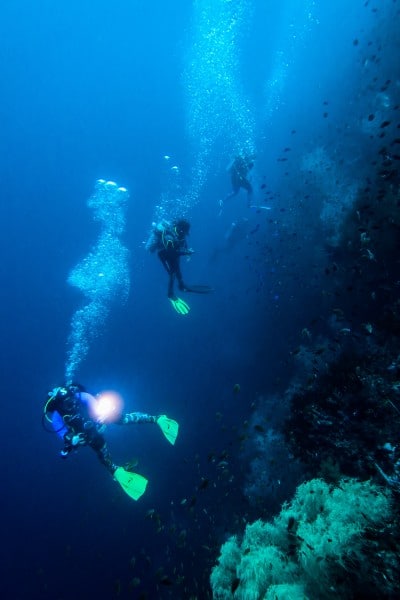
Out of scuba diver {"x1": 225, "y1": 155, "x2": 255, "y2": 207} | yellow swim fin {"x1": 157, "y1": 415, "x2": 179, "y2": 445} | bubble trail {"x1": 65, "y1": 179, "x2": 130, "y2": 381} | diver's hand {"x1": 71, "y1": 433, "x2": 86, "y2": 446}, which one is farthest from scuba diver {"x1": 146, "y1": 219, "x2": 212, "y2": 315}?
bubble trail {"x1": 65, "y1": 179, "x2": 130, "y2": 381}

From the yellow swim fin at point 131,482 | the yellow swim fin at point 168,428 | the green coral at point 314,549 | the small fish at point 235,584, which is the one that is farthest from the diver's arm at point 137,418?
the small fish at point 235,584

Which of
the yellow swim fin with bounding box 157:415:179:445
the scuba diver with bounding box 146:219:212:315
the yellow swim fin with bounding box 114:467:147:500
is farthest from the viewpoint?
the scuba diver with bounding box 146:219:212:315

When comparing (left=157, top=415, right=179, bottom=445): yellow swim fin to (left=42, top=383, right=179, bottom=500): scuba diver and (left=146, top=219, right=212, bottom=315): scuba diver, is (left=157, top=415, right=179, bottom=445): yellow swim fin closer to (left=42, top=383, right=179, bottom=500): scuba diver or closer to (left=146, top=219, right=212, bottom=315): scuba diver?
(left=42, top=383, right=179, bottom=500): scuba diver

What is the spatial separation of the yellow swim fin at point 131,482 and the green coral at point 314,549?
2.42 meters

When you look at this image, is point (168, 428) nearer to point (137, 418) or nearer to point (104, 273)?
point (137, 418)

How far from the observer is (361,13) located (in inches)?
1451

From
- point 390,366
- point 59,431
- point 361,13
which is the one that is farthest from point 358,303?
point 361,13

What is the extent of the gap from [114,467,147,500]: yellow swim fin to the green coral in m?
2.42

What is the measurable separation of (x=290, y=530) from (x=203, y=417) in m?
11.7

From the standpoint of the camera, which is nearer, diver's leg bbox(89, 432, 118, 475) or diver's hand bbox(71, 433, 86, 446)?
diver's hand bbox(71, 433, 86, 446)

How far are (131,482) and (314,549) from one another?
15.1 feet

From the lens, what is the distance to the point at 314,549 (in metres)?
3.22

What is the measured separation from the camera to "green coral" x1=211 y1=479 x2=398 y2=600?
2801 millimetres

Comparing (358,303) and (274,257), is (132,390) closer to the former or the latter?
(274,257)
